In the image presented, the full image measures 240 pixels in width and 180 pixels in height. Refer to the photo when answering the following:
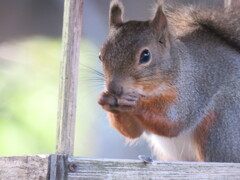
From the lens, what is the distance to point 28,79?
2.31 m

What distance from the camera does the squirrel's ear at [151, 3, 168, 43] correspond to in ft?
6.21

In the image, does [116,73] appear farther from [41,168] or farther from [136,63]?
[41,168]

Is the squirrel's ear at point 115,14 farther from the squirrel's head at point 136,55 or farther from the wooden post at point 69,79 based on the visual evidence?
the wooden post at point 69,79

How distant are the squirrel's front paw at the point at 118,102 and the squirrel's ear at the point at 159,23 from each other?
0.31 metres

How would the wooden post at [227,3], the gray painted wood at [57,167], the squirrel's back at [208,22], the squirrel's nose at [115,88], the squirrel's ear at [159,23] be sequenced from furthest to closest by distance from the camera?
the wooden post at [227,3]
the squirrel's back at [208,22]
the squirrel's ear at [159,23]
the squirrel's nose at [115,88]
the gray painted wood at [57,167]

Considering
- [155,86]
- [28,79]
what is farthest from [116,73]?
[28,79]

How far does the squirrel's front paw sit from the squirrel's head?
1.1 inches

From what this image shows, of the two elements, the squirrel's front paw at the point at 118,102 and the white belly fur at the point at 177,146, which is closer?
the squirrel's front paw at the point at 118,102

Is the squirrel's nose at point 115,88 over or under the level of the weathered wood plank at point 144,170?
over

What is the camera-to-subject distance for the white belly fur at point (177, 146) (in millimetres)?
1966

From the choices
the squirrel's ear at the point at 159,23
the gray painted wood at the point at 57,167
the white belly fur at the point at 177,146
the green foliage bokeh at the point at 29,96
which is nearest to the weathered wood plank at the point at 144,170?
the gray painted wood at the point at 57,167

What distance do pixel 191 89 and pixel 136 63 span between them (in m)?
0.34

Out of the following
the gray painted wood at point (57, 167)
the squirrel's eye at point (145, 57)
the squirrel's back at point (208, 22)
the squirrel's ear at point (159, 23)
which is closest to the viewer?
the gray painted wood at point (57, 167)

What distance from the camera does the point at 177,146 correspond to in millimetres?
2037
